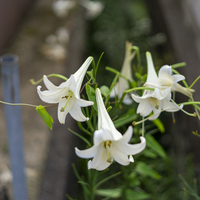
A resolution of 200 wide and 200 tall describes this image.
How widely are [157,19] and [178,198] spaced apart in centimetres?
142

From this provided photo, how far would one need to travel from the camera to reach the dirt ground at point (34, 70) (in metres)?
1.36

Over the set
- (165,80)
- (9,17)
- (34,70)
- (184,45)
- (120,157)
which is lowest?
(120,157)

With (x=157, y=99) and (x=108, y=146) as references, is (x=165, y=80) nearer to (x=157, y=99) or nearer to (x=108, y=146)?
(x=157, y=99)

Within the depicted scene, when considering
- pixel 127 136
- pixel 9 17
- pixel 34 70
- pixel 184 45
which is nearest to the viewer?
pixel 127 136

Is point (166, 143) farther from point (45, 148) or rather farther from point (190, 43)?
point (45, 148)

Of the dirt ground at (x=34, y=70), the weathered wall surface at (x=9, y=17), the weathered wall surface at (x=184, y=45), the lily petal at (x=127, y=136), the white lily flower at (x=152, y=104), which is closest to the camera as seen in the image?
the lily petal at (x=127, y=136)

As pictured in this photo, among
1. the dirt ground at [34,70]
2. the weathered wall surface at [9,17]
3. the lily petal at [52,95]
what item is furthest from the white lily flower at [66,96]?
the weathered wall surface at [9,17]

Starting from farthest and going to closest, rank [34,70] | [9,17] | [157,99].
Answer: [9,17] → [34,70] → [157,99]

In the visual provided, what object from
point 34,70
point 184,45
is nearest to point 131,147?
point 184,45

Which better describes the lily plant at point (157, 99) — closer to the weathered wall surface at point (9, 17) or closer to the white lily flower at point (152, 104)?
the white lily flower at point (152, 104)

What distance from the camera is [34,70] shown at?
7.34ft

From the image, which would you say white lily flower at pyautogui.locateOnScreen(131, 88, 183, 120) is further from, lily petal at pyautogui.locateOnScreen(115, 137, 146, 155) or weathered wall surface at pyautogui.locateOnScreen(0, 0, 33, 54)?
weathered wall surface at pyautogui.locateOnScreen(0, 0, 33, 54)

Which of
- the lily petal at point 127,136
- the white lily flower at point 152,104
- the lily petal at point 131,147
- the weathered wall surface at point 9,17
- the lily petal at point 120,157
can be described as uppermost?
the weathered wall surface at point 9,17

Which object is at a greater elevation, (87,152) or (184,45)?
(184,45)
